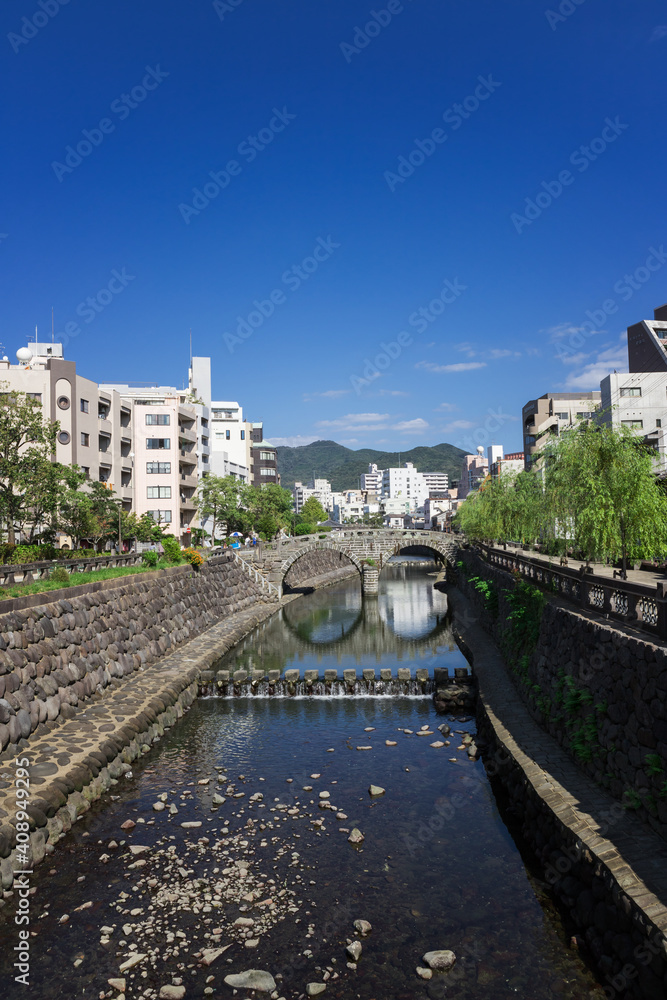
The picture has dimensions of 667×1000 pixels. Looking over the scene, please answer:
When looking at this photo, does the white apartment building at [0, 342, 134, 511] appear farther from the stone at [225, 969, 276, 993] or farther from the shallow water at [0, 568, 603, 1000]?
the stone at [225, 969, 276, 993]

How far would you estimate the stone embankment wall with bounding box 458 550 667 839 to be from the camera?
9.52 meters

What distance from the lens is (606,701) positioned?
11.6 metres

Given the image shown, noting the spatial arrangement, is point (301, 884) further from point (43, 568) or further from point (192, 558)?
point (192, 558)

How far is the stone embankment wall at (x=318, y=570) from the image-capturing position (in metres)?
60.7

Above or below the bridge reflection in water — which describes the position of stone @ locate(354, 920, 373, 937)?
above

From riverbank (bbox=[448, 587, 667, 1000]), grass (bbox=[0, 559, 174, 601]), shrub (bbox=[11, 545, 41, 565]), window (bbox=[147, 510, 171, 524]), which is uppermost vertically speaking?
window (bbox=[147, 510, 171, 524])

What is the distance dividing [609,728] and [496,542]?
37.1 m

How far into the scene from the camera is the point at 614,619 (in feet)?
41.9

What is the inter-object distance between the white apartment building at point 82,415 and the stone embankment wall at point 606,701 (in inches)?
Answer: 1273

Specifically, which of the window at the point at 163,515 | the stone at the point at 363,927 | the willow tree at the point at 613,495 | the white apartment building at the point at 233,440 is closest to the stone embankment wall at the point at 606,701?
the willow tree at the point at 613,495

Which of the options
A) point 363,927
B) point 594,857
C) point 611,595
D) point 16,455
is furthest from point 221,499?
point 594,857

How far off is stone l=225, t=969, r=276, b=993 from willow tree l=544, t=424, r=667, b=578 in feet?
44.4

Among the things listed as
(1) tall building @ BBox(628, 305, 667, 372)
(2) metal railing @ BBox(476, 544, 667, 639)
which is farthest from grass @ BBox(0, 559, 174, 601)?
(1) tall building @ BBox(628, 305, 667, 372)

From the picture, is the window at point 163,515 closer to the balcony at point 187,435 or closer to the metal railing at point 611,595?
the balcony at point 187,435
